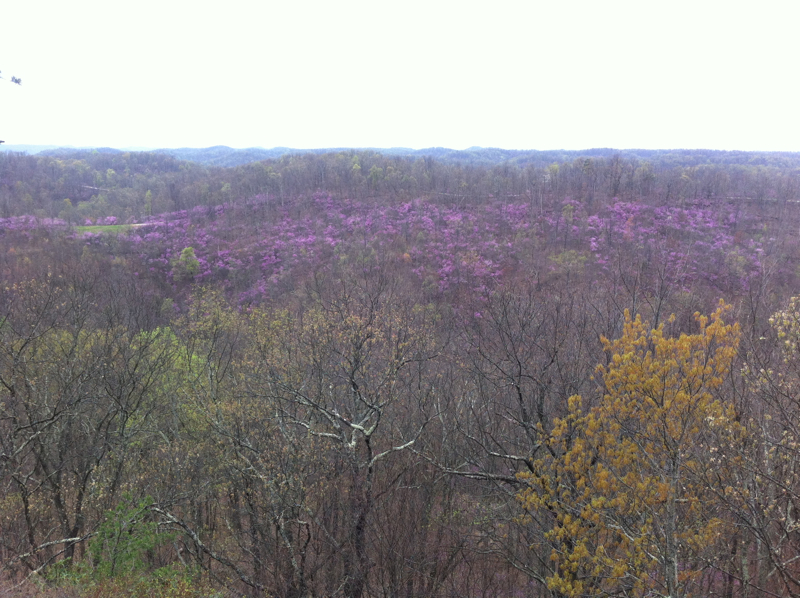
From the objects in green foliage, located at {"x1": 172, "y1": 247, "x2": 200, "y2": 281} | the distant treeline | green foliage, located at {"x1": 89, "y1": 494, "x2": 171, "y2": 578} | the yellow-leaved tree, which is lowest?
green foliage, located at {"x1": 172, "y1": 247, "x2": 200, "y2": 281}

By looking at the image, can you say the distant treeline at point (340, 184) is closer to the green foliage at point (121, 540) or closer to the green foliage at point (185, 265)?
the green foliage at point (185, 265)

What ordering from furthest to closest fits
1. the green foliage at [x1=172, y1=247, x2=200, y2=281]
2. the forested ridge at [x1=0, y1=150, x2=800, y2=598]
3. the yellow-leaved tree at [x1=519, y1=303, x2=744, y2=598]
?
the green foliage at [x1=172, y1=247, x2=200, y2=281]
the forested ridge at [x1=0, y1=150, x2=800, y2=598]
the yellow-leaved tree at [x1=519, y1=303, x2=744, y2=598]

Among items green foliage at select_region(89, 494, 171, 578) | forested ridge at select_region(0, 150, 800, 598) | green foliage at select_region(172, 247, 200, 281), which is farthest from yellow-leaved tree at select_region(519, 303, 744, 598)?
green foliage at select_region(172, 247, 200, 281)

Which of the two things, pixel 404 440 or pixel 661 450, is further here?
pixel 404 440

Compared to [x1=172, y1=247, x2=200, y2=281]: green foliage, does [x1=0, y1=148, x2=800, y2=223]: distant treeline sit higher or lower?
higher

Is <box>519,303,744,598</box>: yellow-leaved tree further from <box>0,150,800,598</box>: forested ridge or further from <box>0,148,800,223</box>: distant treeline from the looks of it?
<box>0,148,800,223</box>: distant treeline

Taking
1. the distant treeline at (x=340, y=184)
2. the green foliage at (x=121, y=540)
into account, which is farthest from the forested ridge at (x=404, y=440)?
the distant treeline at (x=340, y=184)

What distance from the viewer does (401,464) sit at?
1373 centimetres

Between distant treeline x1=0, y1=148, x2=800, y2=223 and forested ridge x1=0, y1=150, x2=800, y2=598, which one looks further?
distant treeline x1=0, y1=148, x2=800, y2=223

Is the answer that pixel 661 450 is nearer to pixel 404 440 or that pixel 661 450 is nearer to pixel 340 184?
pixel 404 440

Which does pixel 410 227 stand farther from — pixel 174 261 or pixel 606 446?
pixel 606 446

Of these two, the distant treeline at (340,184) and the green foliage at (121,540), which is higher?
the distant treeline at (340,184)

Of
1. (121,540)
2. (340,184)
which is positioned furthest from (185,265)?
(121,540)

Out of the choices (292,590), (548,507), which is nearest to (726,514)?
(548,507)
